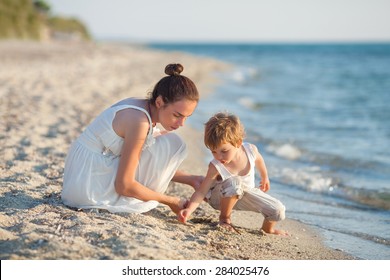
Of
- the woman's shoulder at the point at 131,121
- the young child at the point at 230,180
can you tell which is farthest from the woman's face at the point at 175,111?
the young child at the point at 230,180

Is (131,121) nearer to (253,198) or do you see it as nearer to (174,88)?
(174,88)

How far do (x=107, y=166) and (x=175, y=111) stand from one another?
0.63 meters

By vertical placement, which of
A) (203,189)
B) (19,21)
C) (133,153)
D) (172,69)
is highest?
(19,21)

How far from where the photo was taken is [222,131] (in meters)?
3.28

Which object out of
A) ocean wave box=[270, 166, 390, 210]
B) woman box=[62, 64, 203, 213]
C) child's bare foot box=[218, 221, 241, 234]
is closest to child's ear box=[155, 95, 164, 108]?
woman box=[62, 64, 203, 213]

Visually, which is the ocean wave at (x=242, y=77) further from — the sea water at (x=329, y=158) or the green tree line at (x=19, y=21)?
the green tree line at (x=19, y=21)

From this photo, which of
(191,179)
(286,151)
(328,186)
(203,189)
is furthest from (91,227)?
(286,151)

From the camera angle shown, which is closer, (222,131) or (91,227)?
(91,227)

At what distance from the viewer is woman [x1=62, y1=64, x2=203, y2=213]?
3176mm

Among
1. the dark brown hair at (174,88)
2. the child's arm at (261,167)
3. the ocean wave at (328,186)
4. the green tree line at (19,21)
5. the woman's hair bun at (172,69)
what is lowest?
the ocean wave at (328,186)

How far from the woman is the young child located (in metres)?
0.21

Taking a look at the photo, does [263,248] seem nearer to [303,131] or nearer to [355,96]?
[303,131]

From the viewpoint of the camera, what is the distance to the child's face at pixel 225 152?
3344 millimetres
